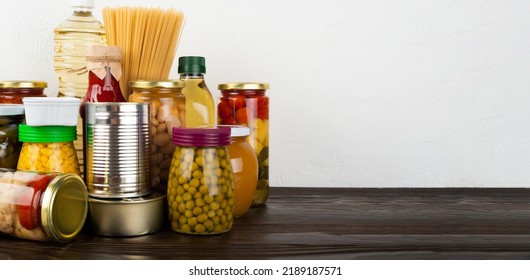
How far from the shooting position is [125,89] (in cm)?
99

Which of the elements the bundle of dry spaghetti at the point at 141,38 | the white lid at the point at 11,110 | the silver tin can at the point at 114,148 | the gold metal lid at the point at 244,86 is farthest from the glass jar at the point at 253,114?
the white lid at the point at 11,110

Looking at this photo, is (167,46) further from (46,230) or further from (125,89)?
(46,230)

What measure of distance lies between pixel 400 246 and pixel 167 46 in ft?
1.67

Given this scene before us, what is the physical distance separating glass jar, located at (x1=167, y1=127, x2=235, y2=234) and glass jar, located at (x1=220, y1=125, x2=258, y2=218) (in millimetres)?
81

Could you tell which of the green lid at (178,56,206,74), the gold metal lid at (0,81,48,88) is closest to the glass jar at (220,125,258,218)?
the green lid at (178,56,206,74)

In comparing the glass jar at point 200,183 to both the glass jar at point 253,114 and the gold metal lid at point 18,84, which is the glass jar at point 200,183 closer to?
the glass jar at point 253,114

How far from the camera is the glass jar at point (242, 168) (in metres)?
0.94

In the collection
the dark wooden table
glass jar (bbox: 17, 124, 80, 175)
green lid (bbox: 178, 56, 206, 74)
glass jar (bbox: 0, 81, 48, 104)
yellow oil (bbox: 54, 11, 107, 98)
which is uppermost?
yellow oil (bbox: 54, 11, 107, 98)

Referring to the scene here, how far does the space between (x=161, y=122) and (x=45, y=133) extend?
18 centimetres

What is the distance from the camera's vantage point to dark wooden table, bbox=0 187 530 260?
754 mm

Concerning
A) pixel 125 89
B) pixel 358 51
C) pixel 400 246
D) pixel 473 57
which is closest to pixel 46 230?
pixel 125 89

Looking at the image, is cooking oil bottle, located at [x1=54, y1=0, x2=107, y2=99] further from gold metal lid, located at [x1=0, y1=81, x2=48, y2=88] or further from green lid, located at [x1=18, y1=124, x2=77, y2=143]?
green lid, located at [x1=18, y1=124, x2=77, y2=143]

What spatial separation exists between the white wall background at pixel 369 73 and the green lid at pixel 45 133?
409 mm

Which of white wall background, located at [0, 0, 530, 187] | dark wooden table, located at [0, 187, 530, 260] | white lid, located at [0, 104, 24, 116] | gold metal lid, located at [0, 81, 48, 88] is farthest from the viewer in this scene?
white wall background, located at [0, 0, 530, 187]
